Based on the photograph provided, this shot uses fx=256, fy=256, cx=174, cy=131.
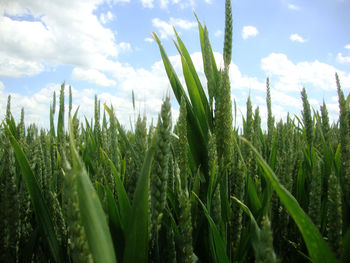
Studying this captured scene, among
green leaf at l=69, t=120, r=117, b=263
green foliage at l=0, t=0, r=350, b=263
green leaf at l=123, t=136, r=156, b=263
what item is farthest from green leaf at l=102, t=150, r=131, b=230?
green leaf at l=69, t=120, r=117, b=263

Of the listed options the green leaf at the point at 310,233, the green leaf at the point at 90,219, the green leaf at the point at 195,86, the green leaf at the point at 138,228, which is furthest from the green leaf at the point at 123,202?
the green leaf at the point at 195,86

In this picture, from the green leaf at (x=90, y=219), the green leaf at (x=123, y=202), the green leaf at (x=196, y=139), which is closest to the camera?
the green leaf at (x=90, y=219)

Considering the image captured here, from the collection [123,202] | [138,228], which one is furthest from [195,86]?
[138,228]

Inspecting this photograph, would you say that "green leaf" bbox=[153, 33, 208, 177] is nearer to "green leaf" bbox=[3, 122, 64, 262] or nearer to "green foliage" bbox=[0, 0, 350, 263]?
"green foliage" bbox=[0, 0, 350, 263]

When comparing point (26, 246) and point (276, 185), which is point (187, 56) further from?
point (26, 246)

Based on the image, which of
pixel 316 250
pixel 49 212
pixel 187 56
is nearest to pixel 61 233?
pixel 49 212

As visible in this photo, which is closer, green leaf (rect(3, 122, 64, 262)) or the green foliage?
the green foliage

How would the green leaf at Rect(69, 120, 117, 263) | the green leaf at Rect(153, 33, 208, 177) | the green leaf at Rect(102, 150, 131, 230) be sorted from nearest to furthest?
1. the green leaf at Rect(69, 120, 117, 263)
2. the green leaf at Rect(102, 150, 131, 230)
3. the green leaf at Rect(153, 33, 208, 177)

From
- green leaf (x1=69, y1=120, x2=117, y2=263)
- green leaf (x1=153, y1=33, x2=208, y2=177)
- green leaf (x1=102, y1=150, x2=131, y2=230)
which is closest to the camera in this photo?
green leaf (x1=69, y1=120, x2=117, y2=263)

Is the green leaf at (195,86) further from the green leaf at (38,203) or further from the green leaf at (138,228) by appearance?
the green leaf at (38,203)

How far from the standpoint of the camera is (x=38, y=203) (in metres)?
0.93

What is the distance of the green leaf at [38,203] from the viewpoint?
88cm

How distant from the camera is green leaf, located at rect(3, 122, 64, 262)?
0.88m

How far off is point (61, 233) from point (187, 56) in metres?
1.01
